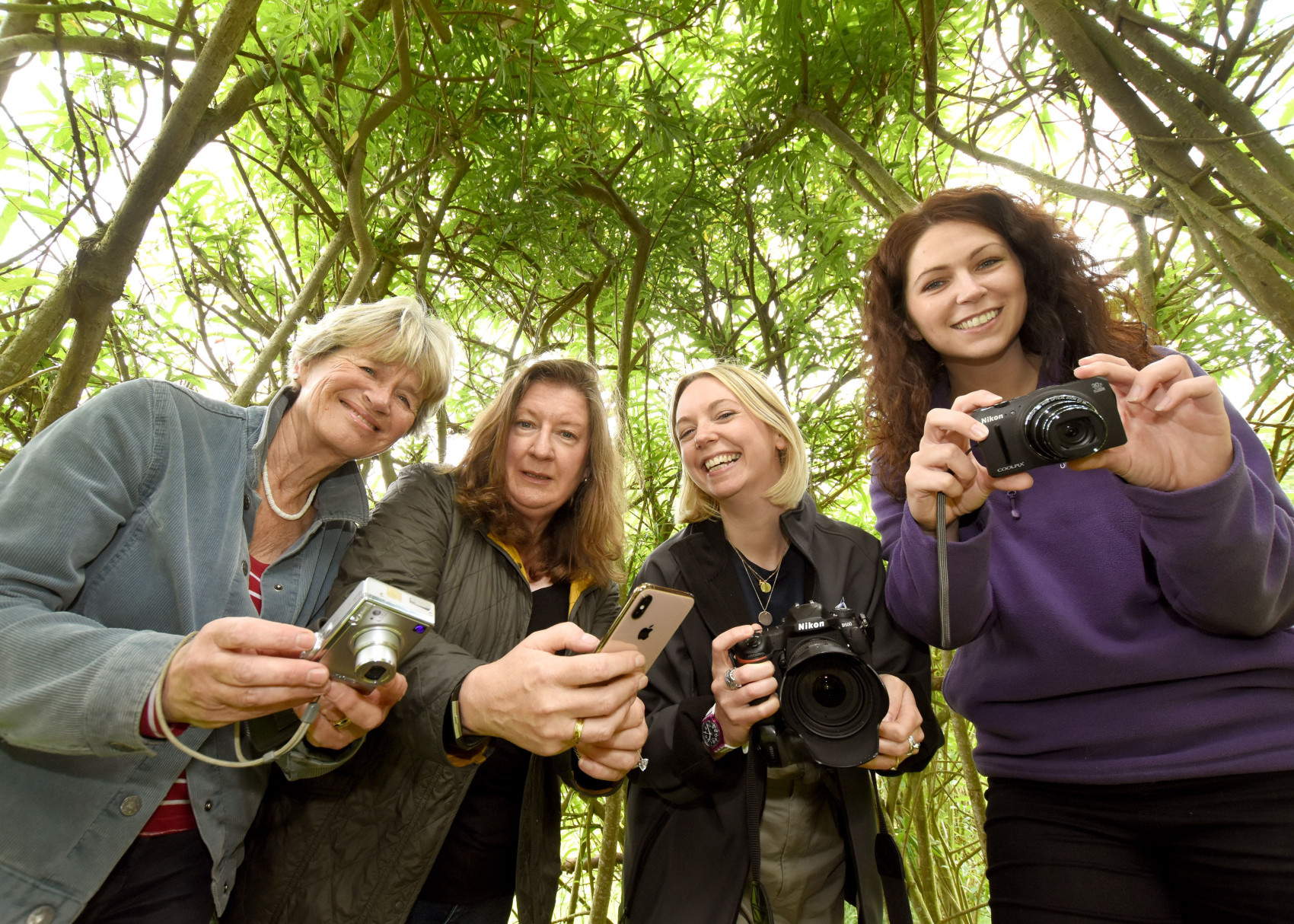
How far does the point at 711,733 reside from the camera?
1.31 m

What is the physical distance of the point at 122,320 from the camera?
2127 mm

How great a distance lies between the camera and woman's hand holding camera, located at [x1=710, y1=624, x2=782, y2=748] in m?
1.22

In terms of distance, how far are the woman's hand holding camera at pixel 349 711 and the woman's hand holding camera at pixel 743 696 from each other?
0.62 m

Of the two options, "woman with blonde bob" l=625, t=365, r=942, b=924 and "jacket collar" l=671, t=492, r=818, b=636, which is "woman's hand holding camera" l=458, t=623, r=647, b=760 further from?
"jacket collar" l=671, t=492, r=818, b=636

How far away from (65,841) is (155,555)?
428 mm

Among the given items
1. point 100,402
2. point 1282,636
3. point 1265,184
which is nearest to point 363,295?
point 100,402

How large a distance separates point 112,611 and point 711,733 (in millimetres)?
1117

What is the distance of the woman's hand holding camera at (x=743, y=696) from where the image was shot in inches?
48.1

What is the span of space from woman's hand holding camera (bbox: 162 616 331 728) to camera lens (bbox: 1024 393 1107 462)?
1.13m

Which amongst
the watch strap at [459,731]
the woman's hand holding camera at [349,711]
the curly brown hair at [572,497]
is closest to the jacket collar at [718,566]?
the curly brown hair at [572,497]

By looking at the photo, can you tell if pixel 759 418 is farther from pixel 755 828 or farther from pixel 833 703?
pixel 755 828

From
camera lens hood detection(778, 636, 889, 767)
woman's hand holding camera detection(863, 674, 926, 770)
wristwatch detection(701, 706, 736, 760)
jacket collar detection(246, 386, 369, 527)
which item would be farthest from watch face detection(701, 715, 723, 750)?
jacket collar detection(246, 386, 369, 527)

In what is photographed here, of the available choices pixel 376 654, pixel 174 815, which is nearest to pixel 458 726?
pixel 376 654

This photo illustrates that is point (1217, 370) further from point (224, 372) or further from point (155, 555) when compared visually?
point (224, 372)
